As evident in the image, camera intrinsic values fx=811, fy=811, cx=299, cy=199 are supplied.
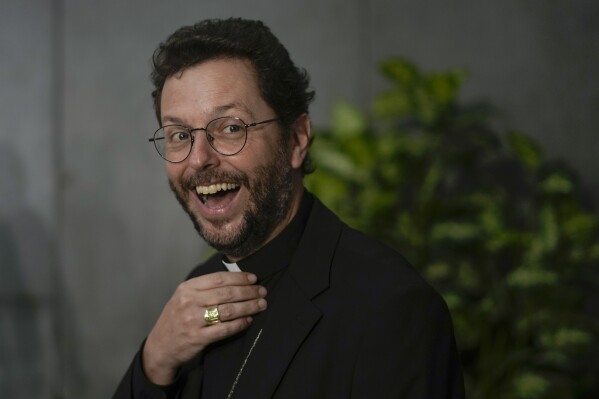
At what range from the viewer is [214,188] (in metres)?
1.43

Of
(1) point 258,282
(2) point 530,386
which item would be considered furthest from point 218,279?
(2) point 530,386

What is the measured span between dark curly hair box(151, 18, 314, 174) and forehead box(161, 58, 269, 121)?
Answer: 0.05 ft

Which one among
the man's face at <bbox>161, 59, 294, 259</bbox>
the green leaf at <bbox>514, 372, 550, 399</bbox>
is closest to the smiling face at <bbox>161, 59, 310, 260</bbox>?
the man's face at <bbox>161, 59, 294, 259</bbox>

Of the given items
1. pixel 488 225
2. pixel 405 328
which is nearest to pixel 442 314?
pixel 405 328

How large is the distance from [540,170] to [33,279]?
8.45 ft

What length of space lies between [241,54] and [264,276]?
1.39ft

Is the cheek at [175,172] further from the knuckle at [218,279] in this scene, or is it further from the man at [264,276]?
the knuckle at [218,279]

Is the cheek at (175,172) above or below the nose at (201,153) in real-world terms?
below

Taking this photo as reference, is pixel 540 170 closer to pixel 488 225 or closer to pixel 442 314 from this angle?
pixel 488 225

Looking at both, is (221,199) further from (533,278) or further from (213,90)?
(533,278)

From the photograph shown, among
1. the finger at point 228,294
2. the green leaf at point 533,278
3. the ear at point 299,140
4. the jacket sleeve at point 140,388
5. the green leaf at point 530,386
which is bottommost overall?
the green leaf at point 530,386

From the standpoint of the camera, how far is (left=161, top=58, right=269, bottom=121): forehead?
142 centimetres

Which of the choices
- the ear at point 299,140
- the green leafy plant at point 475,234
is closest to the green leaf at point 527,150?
the green leafy plant at point 475,234

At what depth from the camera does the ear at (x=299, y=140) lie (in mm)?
1580
